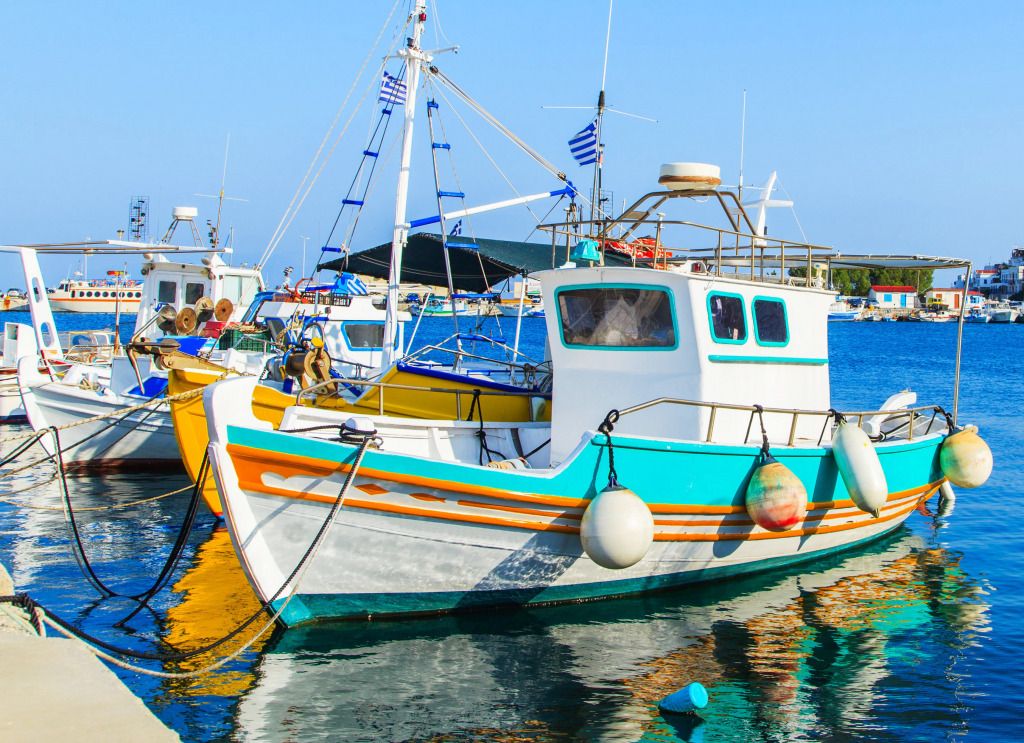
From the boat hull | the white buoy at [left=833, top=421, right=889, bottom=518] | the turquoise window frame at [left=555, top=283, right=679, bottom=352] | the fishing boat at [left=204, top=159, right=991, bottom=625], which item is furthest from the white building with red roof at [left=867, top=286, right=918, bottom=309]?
the boat hull

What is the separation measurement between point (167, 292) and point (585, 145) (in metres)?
11.1

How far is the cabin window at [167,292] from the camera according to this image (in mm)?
20531

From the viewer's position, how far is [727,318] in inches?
341

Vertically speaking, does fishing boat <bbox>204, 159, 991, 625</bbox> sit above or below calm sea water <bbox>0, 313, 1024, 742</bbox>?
above

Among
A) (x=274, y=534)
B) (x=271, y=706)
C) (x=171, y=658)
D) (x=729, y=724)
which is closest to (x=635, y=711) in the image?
(x=729, y=724)

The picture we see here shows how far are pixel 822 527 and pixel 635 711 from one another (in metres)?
4.22

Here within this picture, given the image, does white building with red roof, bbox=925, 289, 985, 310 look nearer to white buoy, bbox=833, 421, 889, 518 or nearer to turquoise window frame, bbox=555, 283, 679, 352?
white buoy, bbox=833, 421, 889, 518

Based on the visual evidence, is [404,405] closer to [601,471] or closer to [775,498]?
[601,471]

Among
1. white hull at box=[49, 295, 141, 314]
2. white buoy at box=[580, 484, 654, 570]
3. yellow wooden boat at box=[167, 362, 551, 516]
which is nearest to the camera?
white buoy at box=[580, 484, 654, 570]

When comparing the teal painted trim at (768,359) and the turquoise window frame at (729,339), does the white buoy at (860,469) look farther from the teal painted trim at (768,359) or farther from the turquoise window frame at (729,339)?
the turquoise window frame at (729,339)

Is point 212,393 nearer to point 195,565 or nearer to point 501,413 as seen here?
point 195,565

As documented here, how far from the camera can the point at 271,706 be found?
6.19 metres

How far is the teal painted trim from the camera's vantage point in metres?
8.51

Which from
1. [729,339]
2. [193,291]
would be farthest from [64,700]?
[193,291]
